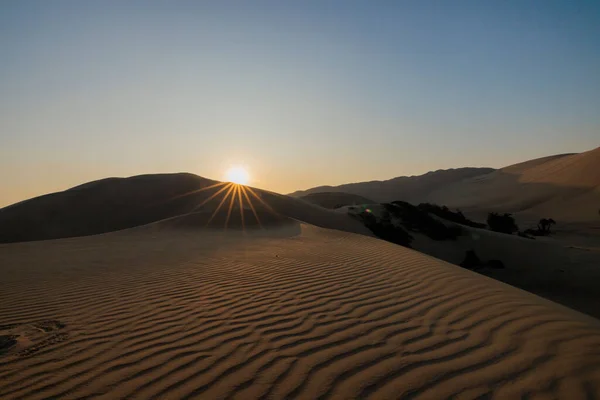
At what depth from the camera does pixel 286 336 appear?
4008 mm

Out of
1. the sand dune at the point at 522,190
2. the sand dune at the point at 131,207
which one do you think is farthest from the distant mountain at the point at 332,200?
the sand dune at the point at 131,207

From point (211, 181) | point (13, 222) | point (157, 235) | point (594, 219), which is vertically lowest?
point (594, 219)

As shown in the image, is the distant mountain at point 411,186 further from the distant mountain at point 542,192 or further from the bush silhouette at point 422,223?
the bush silhouette at point 422,223

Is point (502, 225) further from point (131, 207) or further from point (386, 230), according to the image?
point (131, 207)

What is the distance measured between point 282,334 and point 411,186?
322 ft

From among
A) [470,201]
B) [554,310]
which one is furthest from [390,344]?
[470,201]

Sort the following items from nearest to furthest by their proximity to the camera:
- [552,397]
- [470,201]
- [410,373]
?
[552,397] < [410,373] < [470,201]

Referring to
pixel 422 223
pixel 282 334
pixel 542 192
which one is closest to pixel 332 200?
pixel 542 192

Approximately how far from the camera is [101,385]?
3035 millimetres

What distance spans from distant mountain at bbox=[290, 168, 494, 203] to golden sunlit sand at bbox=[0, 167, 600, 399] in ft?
263

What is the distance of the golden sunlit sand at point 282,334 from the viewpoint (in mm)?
3053

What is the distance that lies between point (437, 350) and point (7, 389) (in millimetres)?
3443

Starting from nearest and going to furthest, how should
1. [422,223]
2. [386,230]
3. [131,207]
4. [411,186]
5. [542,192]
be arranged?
[386,230]
[422,223]
[131,207]
[542,192]
[411,186]

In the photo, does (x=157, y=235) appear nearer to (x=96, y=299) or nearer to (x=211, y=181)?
(x=96, y=299)
